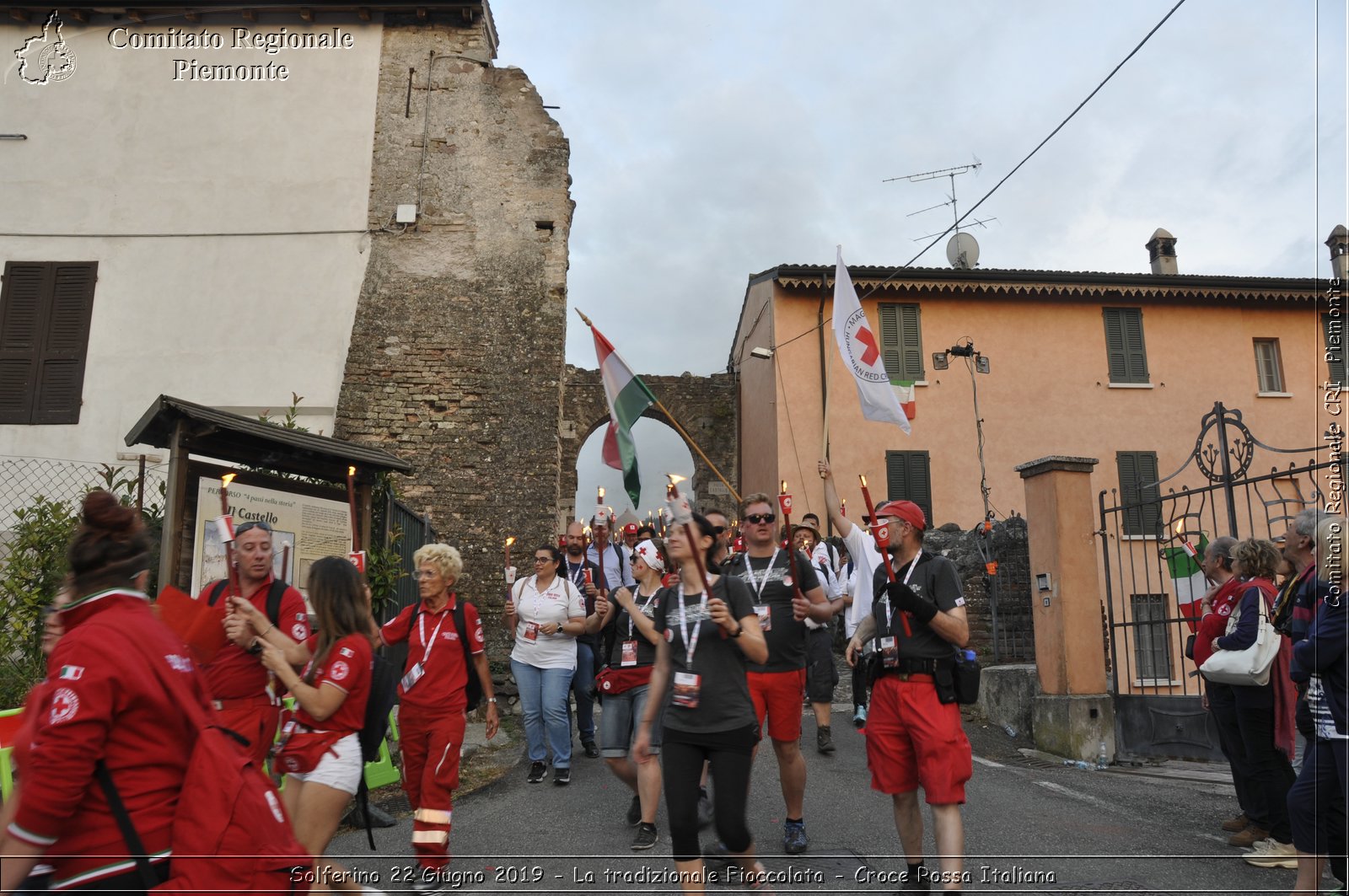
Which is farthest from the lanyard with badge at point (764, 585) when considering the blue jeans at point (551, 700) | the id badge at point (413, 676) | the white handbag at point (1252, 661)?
the white handbag at point (1252, 661)

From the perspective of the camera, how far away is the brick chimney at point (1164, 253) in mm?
25250

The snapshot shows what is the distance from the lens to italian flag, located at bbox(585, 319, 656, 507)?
7.43 m

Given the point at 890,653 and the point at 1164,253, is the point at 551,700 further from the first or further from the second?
the point at 1164,253

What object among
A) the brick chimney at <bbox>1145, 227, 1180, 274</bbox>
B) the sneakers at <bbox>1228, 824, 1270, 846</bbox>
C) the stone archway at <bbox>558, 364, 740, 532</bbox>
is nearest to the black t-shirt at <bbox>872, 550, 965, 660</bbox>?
the sneakers at <bbox>1228, 824, 1270, 846</bbox>

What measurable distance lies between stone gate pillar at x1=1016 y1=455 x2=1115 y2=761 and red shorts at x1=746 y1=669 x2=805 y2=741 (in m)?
4.55

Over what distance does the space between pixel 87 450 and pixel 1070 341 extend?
1921 centimetres

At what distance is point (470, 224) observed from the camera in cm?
1536

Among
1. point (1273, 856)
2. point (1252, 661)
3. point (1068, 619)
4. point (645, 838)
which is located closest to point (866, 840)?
point (645, 838)

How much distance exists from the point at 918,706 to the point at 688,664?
111cm

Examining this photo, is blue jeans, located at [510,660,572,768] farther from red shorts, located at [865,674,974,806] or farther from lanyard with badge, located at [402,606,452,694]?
red shorts, located at [865,674,974,806]

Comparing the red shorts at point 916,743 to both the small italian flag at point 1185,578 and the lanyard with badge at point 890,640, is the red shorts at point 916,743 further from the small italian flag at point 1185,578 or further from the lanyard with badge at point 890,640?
the small italian flag at point 1185,578

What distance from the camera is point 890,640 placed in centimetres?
445

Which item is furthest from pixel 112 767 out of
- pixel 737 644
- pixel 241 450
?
pixel 241 450

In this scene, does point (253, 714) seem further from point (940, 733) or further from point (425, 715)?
point (940, 733)
